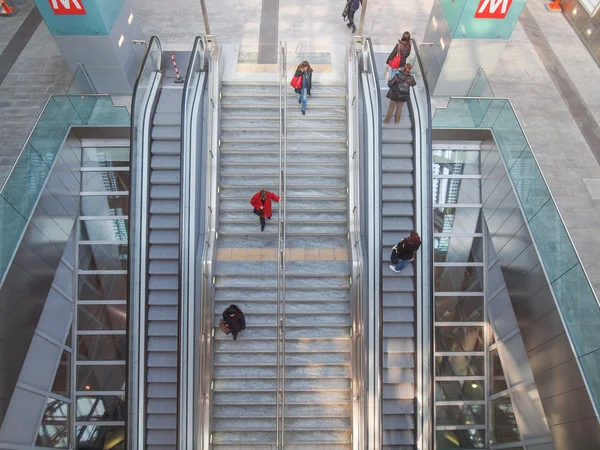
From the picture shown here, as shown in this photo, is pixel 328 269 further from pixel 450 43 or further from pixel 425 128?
pixel 450 43

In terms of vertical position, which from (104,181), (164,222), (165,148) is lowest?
(164,222)

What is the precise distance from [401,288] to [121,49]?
31.2ft

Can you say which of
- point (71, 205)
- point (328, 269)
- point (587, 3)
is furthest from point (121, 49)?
point (587, 3)

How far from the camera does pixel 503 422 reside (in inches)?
437

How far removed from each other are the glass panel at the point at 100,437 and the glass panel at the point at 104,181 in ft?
21.4

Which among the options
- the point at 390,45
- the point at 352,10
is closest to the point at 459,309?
the point at 390,45

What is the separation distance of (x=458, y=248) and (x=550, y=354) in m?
4.89

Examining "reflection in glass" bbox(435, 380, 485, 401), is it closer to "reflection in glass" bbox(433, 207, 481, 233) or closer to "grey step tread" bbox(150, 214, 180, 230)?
"reflection in glass" bbox(433, 207, 481, 233)

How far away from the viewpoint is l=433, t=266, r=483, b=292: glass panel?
12.1 m

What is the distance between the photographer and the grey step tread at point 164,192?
10320mm

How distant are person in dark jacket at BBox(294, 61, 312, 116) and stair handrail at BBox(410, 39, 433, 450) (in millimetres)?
2597

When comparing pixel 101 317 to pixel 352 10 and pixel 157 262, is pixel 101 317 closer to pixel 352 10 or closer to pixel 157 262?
pixel 157 262

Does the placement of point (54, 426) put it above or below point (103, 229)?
below

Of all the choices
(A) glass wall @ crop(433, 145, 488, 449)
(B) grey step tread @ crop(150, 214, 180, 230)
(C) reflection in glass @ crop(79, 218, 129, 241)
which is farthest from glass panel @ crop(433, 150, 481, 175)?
(C) reflection in glass @ crop(79, 218, 129, 241)
